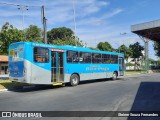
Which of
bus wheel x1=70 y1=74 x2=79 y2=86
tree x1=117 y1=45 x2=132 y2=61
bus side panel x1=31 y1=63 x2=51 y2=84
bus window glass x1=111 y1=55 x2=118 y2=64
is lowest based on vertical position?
bus wheel x1=70 y1=74 x2=79 y2=86

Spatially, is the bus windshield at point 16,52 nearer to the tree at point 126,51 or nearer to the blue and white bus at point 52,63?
the blue and white bus at point 52,63

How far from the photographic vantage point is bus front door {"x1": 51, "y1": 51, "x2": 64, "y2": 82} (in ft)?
59.5

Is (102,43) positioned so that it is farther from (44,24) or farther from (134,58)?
(44,24)

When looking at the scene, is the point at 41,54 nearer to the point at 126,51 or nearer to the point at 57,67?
the point at 57,67

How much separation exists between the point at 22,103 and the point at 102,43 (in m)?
72.8

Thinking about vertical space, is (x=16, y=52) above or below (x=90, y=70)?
above

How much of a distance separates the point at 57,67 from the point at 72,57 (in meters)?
2.12

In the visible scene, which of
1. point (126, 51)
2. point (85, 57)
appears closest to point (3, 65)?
point (126, 51)

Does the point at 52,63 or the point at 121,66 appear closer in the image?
the point at 52,63

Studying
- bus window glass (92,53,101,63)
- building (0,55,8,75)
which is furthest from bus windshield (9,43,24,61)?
building (0,55,8,75)

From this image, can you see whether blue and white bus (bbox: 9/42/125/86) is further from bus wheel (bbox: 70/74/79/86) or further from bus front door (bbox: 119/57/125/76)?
bus front door (bbox: 119/57/125/76)

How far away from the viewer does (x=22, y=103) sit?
11.9 metres

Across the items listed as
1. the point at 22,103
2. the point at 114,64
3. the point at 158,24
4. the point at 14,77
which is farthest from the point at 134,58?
the point at 22,103

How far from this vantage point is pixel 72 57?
20.3 m
